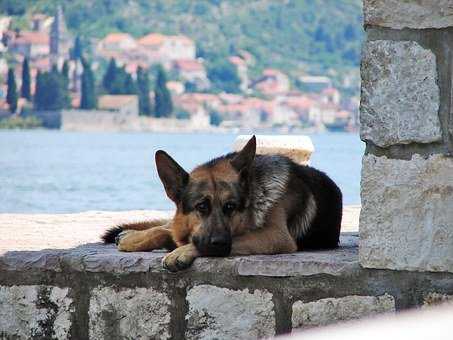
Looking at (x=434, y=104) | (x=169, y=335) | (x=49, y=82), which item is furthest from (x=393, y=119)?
(x=49, y=82)

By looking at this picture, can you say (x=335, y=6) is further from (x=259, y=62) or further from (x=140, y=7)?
(x=140, y=7)

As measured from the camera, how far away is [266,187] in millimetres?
5207

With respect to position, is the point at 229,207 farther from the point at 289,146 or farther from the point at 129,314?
the point at 289,146

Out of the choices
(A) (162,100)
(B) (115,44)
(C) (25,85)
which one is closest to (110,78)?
(A) (162,100)

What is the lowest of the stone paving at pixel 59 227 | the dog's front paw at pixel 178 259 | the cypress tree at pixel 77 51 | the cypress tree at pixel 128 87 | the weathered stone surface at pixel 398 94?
the cypress tree at pixel 128 87

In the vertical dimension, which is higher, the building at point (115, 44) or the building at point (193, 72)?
the building at point (115, 44)

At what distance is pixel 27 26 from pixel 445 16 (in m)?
104

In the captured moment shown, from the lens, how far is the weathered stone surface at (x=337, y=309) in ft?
15.0

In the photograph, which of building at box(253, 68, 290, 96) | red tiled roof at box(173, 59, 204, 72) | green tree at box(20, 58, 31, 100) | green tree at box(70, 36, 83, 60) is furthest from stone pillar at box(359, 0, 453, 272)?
red tiled roof at box(173, 59, 204, 72)

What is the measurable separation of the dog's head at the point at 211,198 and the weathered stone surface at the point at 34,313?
0.59m

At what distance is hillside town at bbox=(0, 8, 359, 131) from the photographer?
312 ft

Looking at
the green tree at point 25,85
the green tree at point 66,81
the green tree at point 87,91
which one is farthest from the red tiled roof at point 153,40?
the green tree at point 25,85

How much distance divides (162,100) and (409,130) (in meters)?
91.3

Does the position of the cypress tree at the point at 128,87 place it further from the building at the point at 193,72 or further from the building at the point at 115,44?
the building at the point at 115,44
